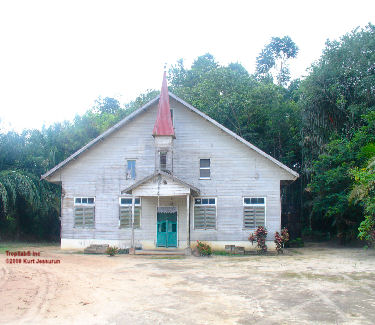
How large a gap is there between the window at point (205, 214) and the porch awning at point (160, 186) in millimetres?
1847

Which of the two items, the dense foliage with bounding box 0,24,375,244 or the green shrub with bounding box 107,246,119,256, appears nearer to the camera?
the green shrub with bounding box 107,246,119,256

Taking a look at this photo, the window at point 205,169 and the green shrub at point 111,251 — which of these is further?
the window at point 205,169

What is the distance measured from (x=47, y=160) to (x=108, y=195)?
8.27 meters

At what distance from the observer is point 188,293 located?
10477mm

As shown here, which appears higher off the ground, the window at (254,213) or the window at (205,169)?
the window at (205,169)

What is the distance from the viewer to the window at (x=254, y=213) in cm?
2123

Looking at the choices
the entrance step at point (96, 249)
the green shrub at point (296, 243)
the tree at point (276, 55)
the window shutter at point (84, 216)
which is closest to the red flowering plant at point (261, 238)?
the green shrub at point (296, 243)

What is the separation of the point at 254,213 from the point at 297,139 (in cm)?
1258

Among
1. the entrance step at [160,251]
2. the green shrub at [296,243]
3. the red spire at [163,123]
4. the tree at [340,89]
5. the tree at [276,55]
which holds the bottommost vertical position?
the green shrub at [296,243]

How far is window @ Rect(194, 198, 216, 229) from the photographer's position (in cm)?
2150

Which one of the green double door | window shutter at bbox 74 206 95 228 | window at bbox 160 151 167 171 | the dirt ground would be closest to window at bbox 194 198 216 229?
the green double door

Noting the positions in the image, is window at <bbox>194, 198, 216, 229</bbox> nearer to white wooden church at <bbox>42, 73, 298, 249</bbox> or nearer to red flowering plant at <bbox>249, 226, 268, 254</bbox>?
white wooden church at <bbox>42, 73, 298, 249</bbox>

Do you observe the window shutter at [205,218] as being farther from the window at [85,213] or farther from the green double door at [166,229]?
the window at [85,213]

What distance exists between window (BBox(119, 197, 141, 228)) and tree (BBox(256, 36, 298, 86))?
30418mm
